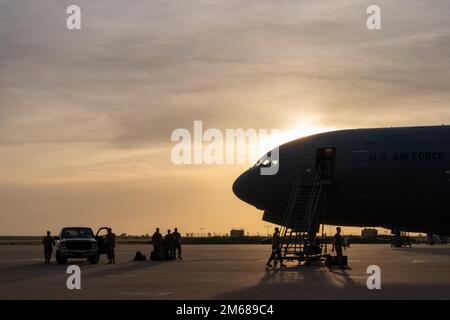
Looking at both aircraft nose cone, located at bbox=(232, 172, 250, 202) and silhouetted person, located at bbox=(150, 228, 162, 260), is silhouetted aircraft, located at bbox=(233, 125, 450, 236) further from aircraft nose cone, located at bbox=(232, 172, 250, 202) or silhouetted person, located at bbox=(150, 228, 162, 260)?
silhouetted person, located at bbox=(150, 228, 162, 260)

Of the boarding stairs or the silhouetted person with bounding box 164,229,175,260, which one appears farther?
the silhouetted person with bounding box 164,229,175,260

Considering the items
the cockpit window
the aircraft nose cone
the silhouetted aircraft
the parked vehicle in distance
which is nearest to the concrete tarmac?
the silhouetted aircraft

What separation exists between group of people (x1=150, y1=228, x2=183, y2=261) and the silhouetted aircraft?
11707 mm

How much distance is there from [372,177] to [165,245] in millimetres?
18934

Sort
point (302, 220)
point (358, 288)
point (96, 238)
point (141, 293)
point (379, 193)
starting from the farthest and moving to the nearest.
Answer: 1. point (96, 238)
2. point (302, 220)
3. point (379, 193)
4. point (358, 288)
5. point (141, 293)

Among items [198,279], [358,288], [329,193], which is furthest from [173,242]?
[358,288]

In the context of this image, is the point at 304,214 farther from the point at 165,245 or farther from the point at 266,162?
the point at 165,245

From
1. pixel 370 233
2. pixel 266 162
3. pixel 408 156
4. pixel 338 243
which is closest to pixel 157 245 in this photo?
pixel 266 162

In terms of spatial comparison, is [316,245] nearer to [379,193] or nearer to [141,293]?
[379,193]

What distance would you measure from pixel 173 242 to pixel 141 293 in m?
26.9

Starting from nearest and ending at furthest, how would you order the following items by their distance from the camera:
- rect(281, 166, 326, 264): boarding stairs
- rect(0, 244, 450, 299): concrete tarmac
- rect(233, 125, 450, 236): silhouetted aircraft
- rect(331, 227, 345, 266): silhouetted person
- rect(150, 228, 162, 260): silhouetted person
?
1. rect(0, 244, 450, 299): concrete tarmac
2. rect(233, 125, 450, 236): silhouetted aircraft
3. rect(281, 166, 326, 264): boarding stairs
4. rect(331, 227, 345, 266): silhouetted person
5. rect(150, 228, 162, 260): silhouetted person

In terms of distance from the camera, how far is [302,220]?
1497 inches

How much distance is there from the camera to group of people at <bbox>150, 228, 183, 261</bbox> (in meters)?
49.1

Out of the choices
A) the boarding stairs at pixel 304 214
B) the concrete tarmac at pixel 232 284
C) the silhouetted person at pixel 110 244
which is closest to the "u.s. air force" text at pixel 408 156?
the boarding stairs at pixel 304 214
